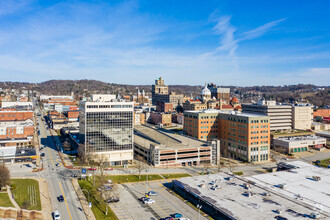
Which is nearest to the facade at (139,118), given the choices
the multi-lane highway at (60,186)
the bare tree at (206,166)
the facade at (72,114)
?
the facade at (72,114)

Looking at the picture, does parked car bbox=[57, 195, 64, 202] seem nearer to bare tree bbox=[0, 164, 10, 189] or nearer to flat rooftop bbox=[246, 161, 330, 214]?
bare tree bbox=[0, 164, 10, 189]

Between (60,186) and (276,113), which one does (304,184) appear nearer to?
(60,186)

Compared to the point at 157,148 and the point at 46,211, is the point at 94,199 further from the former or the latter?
the point at 157,148

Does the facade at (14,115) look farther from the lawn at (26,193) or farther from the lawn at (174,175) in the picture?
the lawn at (174,175)

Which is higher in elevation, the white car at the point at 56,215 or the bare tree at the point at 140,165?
the bare tree at the point at 140,165

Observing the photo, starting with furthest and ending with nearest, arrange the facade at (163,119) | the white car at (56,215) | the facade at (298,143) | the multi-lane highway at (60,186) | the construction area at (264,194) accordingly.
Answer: the facade at (163,119), the facade at (298,143), the multi-lane highway at (60,186), the white car at (56,215), the construction area at (264,194)

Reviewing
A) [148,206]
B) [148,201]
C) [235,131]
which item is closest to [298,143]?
[235,131]

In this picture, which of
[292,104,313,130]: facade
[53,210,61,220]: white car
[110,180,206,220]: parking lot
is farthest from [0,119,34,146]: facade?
[292,104,313,130]: facade
